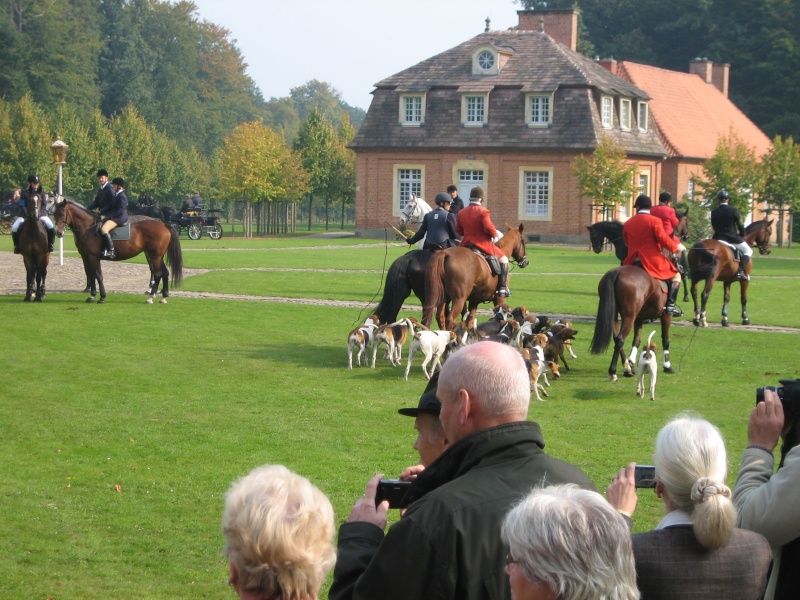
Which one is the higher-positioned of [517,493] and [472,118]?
[472,118]

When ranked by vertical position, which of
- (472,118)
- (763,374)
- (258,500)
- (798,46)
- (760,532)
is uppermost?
(798,46)

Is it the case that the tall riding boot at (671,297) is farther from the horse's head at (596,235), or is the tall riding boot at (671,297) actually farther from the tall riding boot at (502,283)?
the horse's head at (596,235)

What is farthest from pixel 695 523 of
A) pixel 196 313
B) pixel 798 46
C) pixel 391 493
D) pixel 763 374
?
pixel 798 46

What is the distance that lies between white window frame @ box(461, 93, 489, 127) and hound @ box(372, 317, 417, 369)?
41901 mm

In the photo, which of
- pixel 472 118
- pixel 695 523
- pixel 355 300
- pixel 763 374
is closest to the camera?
pixel 695 523

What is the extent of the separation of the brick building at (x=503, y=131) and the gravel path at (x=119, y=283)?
23.9 meters

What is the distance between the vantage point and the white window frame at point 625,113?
57875 millimetres

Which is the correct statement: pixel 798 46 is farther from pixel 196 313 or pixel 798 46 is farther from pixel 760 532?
pixel 760 532

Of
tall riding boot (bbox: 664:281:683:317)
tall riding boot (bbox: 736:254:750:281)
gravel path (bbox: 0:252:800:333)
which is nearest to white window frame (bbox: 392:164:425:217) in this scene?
gravel path (bbox: 0:252:800:333)

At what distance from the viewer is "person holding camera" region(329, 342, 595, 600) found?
3.61m

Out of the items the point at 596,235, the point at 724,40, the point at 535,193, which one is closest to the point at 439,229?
the point at 596,235

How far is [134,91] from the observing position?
91375 millimetres

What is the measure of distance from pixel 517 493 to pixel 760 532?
102 centimetres

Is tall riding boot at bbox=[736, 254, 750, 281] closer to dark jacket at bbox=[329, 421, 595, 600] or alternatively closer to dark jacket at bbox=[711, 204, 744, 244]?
dark jacket at bbox=[711, 204, 744, 244]
